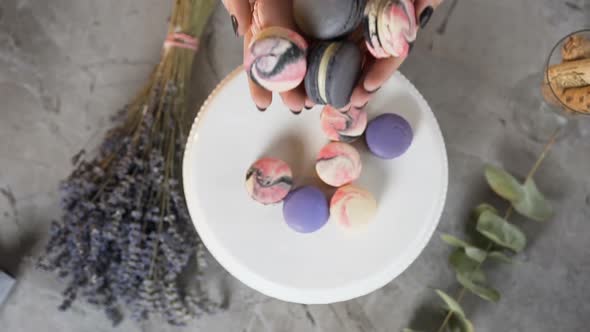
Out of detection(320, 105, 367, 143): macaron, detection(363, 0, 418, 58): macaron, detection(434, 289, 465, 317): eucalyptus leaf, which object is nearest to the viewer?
detection(363, 0, 418, 58): macaron

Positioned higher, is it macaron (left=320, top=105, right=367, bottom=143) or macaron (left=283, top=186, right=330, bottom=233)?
macaron (left=320, top=105, right=367, bottom=143)

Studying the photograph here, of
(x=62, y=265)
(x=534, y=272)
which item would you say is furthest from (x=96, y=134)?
(x=534, y=272)

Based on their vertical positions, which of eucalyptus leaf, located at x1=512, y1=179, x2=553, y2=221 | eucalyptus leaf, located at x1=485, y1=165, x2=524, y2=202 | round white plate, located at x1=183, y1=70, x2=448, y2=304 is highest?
round white plate, located at x1=183, y1=70, x2=448, y2=304

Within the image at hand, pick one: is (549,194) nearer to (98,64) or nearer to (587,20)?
(587,20)

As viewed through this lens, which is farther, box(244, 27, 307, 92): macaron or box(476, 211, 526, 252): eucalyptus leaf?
box(476, 211, 526, 252): eucalyptus leaf

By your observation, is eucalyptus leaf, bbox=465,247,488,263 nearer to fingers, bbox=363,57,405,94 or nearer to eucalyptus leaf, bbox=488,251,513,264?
eucalyptus leaf, bbox=488,251,513,264

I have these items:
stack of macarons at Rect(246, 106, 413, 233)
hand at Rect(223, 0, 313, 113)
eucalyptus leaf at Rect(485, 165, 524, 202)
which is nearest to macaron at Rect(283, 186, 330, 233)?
stack of macarons at Rect(246, 106, 413, 233)
